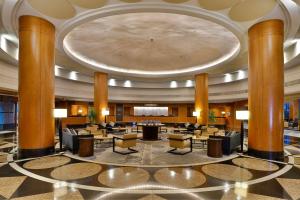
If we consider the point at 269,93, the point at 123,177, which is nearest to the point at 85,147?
the point at 123,177

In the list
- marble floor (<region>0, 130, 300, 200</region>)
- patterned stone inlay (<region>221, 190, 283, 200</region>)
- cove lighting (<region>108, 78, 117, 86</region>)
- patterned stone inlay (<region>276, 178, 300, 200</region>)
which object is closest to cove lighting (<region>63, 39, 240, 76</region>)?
cove lighting (<region>108, 78, 117, 86</region>)

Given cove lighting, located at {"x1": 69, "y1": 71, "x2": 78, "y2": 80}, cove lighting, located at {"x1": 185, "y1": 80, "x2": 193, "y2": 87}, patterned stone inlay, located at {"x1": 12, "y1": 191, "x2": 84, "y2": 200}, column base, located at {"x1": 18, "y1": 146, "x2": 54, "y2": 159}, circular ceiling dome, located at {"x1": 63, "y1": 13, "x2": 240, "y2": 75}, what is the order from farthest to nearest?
1. cove lighting, located at {"x1": 185, "y1": 80, "x2": 193, "y2": 87}
2. cove lighting, located at {"x1": 69, "y1": 71, "x2": 78, "y2": 80}
3. circular ceiling dome, located at {"x1": 63, "y1": 13, "x2": 240, "y2": 75}
4. column base, located at {"x1": 18, "y1": 146, "x2": 54, "y2": 159}
5. patterned stone inlay, located at {"x1": 12, "y1": 191, "x2": 84, "y2": 200}

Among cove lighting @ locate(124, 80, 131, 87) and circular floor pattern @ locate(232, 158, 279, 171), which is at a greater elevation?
cove lighting @ locate(124, 80, 131, 87)

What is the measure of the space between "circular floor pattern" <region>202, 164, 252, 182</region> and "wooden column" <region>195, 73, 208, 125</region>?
349 inches

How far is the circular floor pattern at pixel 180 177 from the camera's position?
395cm

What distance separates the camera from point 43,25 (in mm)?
6531

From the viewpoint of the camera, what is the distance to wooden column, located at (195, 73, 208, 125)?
14060 mm

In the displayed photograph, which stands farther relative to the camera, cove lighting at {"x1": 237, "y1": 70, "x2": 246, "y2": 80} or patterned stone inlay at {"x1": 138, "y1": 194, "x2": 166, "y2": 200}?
cove lighting at {"x1": 237, "y1": 70, "x2": 246, "y2": 80}

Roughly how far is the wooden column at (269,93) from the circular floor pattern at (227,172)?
1880mm

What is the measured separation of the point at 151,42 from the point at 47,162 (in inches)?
269

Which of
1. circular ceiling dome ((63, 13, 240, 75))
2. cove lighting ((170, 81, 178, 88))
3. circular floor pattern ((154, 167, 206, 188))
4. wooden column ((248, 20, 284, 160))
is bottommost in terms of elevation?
circular floor pattern ((154, 167, 206, 188))

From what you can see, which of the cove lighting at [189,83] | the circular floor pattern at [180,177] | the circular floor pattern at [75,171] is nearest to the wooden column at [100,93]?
the circular floor pattern at [75,171]

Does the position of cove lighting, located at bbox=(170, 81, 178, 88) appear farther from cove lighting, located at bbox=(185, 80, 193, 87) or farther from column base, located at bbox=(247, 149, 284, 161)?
column base, located at bbox=(247, 149, 284, 161)

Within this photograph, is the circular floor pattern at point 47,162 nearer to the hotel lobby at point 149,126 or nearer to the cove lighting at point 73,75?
the hotel lobby at point 149,126
